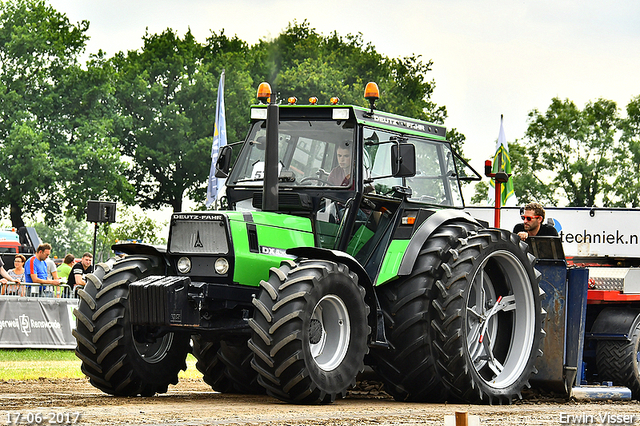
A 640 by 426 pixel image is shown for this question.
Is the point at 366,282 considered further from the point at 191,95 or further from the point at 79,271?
the point at 191,95

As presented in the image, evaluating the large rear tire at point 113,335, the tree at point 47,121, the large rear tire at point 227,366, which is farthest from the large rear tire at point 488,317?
the tree at point 47,121

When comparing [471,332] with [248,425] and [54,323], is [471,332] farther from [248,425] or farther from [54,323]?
[54,323]

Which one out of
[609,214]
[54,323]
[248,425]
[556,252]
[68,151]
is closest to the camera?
[248,425]

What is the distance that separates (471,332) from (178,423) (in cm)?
375

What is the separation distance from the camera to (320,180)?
871cm

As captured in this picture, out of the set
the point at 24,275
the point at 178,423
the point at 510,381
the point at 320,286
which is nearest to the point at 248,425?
the point at 178,423

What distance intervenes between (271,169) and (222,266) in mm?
972

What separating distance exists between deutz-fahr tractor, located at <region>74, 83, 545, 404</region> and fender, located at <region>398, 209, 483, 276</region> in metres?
0.02

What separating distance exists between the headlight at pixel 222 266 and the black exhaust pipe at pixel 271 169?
0.67m

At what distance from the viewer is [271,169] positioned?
8.32 meters

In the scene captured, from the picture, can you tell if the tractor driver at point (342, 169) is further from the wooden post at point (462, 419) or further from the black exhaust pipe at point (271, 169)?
the wooden post at point (462, 419)

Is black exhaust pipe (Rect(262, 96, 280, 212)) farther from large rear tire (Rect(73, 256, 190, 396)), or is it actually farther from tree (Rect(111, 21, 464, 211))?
tree (Rect(111, 21, 464, 211))

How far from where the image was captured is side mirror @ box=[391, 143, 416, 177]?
851 cm

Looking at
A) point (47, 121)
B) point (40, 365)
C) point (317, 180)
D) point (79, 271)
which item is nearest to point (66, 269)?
point (79, 271)
